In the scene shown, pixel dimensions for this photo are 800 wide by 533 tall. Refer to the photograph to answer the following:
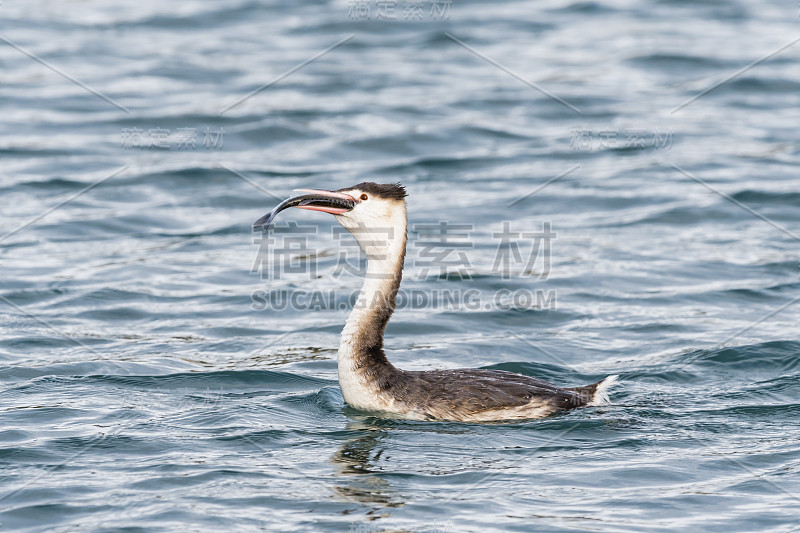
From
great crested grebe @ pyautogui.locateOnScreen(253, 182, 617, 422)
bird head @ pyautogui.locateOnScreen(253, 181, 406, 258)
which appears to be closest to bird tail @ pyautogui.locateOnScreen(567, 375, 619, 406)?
great crested grebe @ pyautogui.locateOnScreen(253, 182, 617, 422)

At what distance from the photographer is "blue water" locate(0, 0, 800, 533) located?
801 centimetres

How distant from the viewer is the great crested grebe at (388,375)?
8.97m

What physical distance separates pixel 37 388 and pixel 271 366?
225 centimetres

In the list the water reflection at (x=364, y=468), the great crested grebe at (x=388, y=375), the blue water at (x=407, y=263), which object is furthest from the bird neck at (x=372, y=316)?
the blue water at (x=407, y=263)

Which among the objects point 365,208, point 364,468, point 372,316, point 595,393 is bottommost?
point 364,468

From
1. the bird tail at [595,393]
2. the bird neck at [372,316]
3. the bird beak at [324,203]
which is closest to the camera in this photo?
the bird beak at [324,203]

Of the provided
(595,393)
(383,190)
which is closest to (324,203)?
(383,190)

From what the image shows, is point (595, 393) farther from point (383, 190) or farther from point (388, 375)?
point (383, 190)

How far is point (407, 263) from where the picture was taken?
14.7 metres

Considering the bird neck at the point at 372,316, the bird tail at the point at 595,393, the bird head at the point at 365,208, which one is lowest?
the bird tail at the point at 595,393

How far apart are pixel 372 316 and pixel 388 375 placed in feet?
1.73

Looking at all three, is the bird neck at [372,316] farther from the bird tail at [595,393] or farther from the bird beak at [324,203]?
the bird tail at [595,393]

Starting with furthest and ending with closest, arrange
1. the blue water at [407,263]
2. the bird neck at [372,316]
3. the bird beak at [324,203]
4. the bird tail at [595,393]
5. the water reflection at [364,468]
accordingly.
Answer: the bird tail at [595,393] < the bird neck at [372,316] < the bird beak at [324,203] < the blue water at [407,263] < the water reflection at [364,468]

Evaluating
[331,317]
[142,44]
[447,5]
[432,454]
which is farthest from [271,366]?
[447,5]
